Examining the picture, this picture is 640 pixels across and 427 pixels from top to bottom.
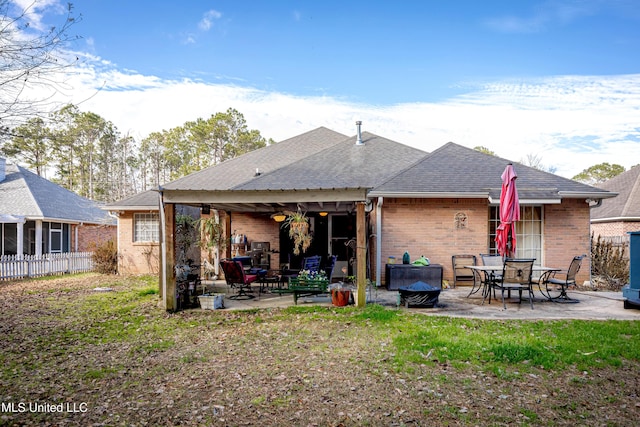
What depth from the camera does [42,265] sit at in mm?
16109

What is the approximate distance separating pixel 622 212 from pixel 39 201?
2618cm

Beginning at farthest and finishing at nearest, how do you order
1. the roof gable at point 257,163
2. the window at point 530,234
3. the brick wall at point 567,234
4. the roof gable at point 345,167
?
the roof gable at point 257,163 < the roof gable at point 345,167 < the window at point 530,234 < the brick wall at point 567,234

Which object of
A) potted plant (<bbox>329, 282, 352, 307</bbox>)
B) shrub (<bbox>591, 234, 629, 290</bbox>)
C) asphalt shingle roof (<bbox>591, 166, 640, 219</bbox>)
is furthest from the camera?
asphalt shingle roof (<bbox>591, 166, 640, 219</bbox>)

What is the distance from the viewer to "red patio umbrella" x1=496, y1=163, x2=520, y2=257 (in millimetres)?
8750

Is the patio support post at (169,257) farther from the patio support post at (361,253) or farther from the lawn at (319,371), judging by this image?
the patio support post at (361,253)

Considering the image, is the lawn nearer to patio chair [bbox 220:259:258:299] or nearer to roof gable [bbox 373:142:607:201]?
patio chair [bbox 220:259:258:299]

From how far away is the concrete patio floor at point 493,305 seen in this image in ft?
26.0

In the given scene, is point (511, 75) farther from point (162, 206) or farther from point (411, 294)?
point (162, 206)

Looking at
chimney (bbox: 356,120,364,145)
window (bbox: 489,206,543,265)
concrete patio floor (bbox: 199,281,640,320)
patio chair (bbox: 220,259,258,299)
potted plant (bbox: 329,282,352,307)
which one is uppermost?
chimney (bbox: 356,120,364,145)

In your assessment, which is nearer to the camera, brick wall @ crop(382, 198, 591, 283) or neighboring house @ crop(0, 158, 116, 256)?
brick wall @ crop(382, 198, 591, 283)

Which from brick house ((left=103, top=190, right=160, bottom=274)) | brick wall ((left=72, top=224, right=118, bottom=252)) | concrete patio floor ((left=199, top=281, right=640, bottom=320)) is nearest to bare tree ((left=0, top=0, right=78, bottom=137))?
concrete patio floor ((left=199, top=281, right=640, bottom=320))

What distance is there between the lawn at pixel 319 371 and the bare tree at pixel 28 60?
10.7 ft

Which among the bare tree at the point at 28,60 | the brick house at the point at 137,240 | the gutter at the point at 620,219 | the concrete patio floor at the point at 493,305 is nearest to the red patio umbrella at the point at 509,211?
the concrete patio floor at the point at 493,305

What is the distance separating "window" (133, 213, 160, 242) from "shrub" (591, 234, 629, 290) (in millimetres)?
16333
